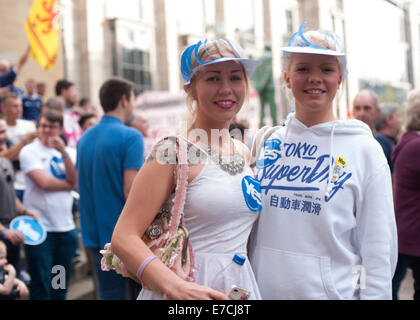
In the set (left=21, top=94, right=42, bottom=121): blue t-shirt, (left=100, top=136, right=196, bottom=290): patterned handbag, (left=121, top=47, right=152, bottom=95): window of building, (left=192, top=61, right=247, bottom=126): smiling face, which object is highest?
(left=121, top=47, right=152, bottom=95): window of building

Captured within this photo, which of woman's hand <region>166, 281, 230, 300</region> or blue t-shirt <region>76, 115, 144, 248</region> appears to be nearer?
woman's hand <region>166, 281, 230, 300</region>

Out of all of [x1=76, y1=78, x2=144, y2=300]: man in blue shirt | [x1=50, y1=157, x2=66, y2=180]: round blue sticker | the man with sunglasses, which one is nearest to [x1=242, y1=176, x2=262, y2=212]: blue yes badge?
[x1=76, y1=78, x2=144, y2=300]: man in blue shirt

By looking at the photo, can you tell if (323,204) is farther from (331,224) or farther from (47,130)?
(47,130)

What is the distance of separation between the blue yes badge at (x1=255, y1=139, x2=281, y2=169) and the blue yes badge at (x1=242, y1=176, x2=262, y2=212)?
16 cm

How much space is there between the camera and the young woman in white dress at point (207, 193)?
1926 millimetres

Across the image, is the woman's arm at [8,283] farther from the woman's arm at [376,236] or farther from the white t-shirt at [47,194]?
the woman's arm at [376,236]

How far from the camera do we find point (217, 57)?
2.19 m

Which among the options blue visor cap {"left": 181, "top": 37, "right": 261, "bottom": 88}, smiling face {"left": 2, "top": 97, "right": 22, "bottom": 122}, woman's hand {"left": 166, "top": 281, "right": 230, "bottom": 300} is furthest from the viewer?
smiling face {"left": 2, "top": 97, "right": 22, "bottom": 122}

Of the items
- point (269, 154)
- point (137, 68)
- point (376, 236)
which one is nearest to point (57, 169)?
point (269, 154)

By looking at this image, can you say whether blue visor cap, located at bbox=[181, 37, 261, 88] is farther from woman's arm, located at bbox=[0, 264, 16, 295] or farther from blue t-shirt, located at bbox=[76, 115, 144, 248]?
woman's arm, located at bbox=[0, 264, 16, 295]

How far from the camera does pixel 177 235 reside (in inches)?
78.6

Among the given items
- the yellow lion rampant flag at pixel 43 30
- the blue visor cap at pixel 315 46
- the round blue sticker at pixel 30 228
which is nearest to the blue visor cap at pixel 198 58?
the blue visor cap at pixel 315 46

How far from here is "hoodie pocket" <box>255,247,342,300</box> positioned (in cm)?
211
